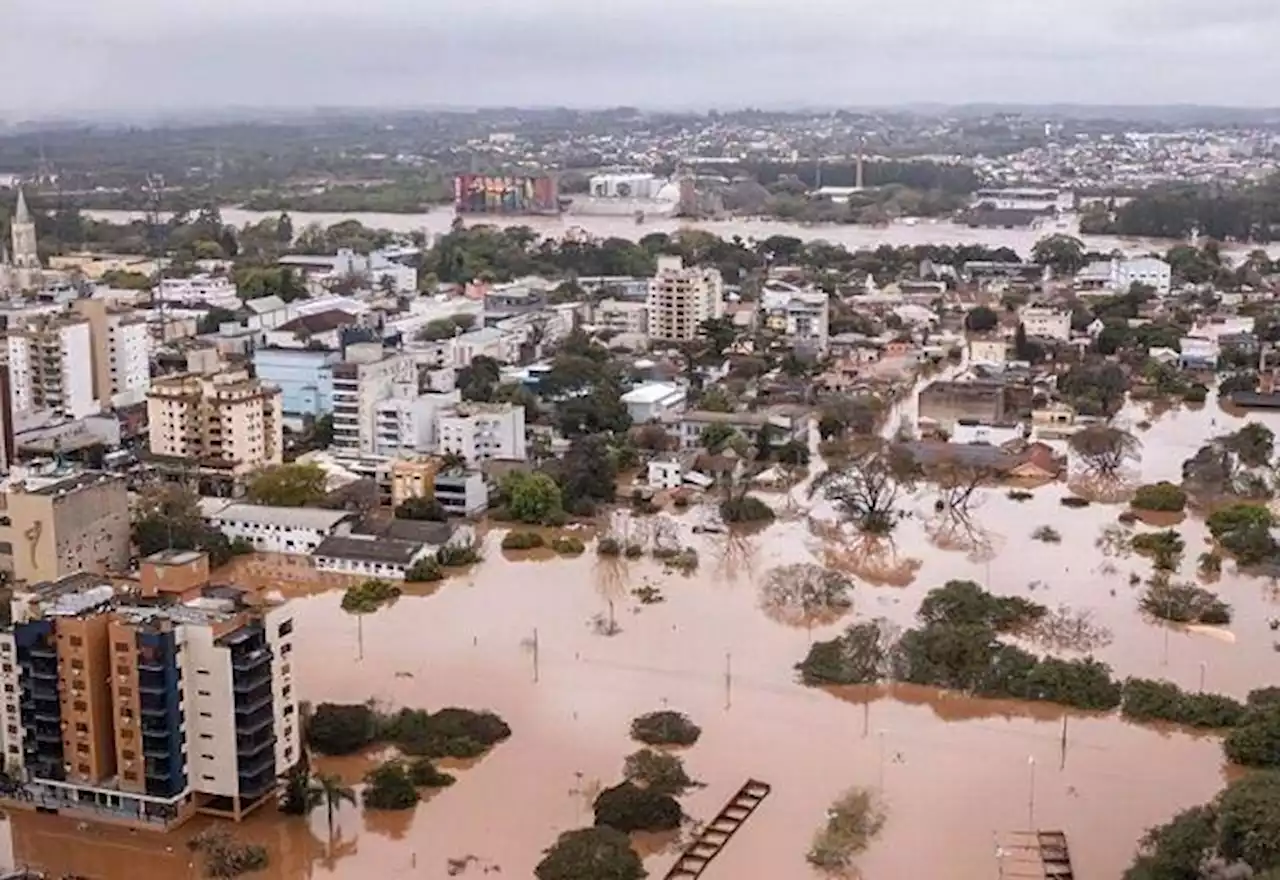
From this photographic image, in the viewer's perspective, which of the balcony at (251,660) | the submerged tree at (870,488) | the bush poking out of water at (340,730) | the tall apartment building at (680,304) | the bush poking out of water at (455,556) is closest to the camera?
the balcony at (251,660)

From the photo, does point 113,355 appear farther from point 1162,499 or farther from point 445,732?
point 1162,499

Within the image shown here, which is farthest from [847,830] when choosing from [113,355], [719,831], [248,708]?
[113,355]

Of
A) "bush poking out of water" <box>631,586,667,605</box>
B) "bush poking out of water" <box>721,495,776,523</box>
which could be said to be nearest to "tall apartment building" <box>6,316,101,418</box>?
"bush poking out of water" <box>721,495,776,523</box>

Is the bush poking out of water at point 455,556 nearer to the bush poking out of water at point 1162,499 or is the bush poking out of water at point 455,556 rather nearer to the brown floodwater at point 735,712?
the brown floodwater at point 735,712

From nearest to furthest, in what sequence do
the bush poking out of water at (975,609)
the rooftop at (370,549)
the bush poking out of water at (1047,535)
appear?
the bush poking out of water at (975,609)
the rooftop at (370,549)
the bush poking out of water at (1047,535)

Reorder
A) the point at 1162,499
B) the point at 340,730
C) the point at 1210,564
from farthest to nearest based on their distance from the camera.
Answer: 1. the point at 1162,499
2. the point at 1210,564
3. the point at 340,730

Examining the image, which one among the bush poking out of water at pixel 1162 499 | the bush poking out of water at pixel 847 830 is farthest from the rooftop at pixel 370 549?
the bush poking out of water at pixel 1162 499
